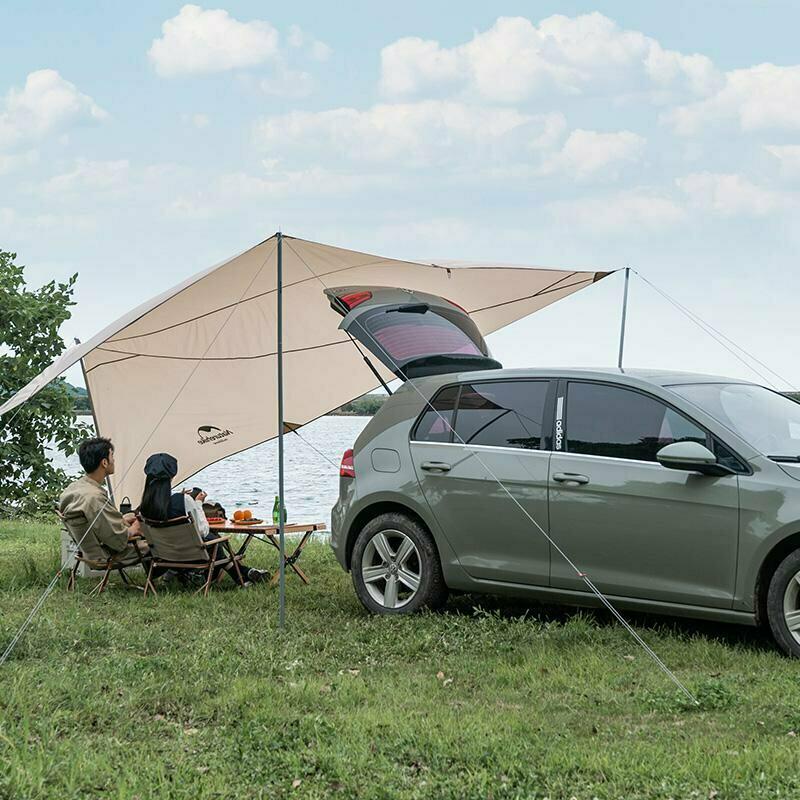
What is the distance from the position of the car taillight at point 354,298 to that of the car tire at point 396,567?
2025 millimetres

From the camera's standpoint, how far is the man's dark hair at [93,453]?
Result: 995cm

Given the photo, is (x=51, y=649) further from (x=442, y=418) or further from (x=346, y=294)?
(x=346, y=294)

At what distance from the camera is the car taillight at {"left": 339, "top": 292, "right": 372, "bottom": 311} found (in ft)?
31.7

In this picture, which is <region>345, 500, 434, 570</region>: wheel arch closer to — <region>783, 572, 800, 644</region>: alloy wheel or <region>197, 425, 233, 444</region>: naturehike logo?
<region>783, 572, 800, 644</region>: alloy wheel

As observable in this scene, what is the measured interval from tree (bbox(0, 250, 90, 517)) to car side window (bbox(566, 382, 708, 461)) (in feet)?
36.6

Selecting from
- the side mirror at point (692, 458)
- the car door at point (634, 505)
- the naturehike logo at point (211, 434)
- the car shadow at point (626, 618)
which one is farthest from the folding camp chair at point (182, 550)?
the side mirror at point (692, 458)

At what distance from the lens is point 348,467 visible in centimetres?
879

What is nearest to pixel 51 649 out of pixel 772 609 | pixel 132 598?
pixel 132 598

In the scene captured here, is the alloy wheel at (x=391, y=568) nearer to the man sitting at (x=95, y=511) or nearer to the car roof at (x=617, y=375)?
the car roof at (x=617, y=375)

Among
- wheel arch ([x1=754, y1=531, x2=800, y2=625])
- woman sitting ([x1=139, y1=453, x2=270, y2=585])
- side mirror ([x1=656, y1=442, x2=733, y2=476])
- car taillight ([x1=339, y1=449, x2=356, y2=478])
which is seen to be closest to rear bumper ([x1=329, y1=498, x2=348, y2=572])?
car taillight ([x1=339, y1=449, x2=356, y2=478])

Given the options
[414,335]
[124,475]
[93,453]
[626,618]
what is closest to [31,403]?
[124,475]

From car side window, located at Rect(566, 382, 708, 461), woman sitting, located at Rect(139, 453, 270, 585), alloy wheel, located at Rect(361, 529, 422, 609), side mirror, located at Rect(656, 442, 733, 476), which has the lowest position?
alloy wheel, located at Rect(361, 529, 422, 609)

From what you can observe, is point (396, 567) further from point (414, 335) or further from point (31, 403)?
point (31, 403)

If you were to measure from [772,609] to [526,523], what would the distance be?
1.71 metres
